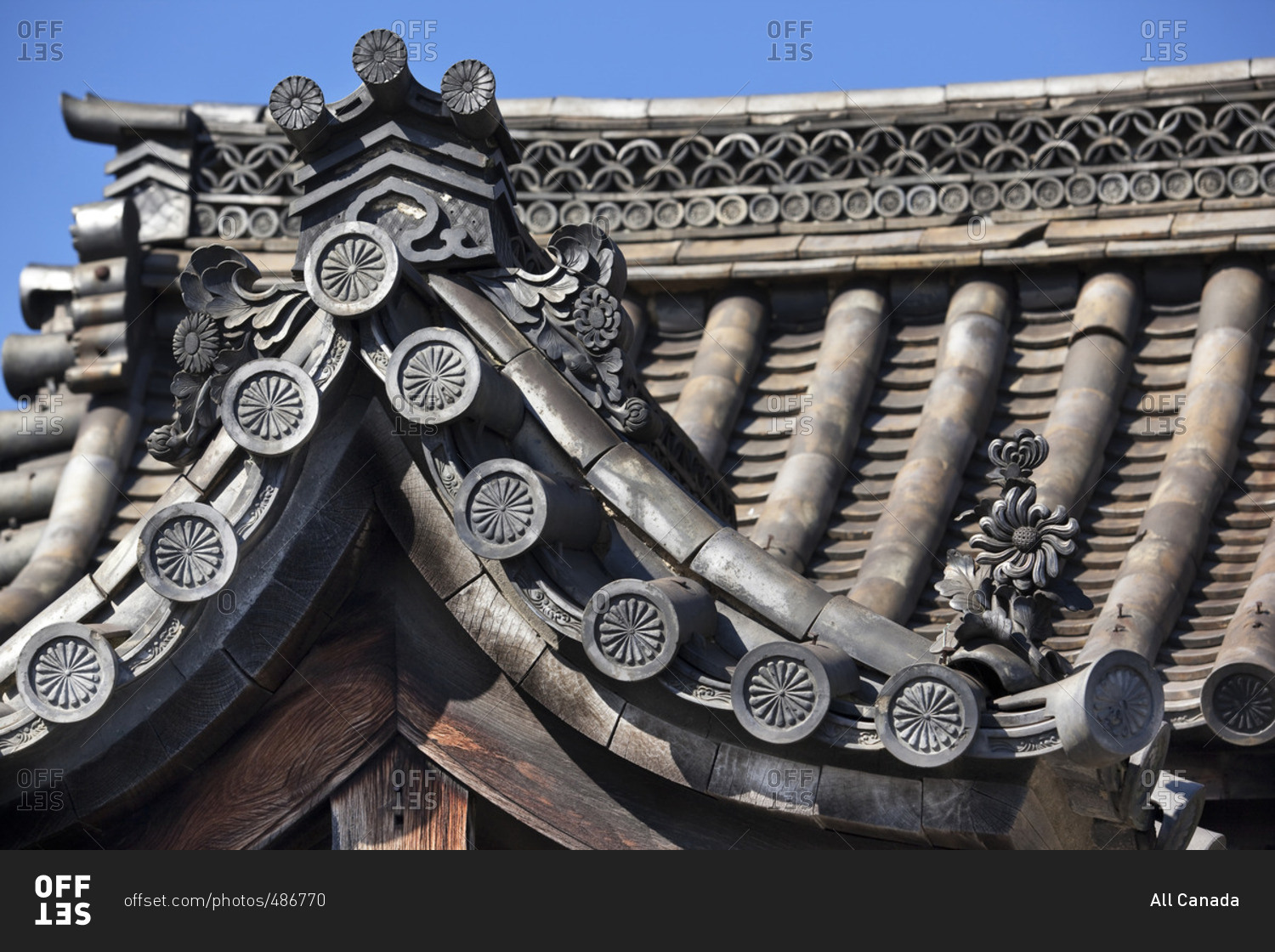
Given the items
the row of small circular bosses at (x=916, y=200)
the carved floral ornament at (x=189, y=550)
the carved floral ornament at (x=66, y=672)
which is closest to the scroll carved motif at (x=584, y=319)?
the carved floral ornament at (x=189, y=550)

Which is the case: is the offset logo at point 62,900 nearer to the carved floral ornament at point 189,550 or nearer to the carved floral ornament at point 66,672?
the carved floral ornament at point 66,672

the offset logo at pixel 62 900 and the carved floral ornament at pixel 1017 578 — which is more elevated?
the carved floral ornament at pixel 1017 578

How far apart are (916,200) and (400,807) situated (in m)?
5.56

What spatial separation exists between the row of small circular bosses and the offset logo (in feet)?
19.6

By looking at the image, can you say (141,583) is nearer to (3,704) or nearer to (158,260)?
(3,704)

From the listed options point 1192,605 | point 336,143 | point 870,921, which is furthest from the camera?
point 1192,605

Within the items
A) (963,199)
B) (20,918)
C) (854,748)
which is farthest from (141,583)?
(963,199)

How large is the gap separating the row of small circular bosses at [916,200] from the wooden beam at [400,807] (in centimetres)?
523

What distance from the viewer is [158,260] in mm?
9781

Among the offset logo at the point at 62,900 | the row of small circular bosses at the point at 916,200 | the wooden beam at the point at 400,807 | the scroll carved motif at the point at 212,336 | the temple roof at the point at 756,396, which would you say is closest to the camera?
the offset logo at the point at 62,900

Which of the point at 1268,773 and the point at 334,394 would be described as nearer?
the point at 334,394

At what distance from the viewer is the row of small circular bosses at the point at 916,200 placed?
30.6ft

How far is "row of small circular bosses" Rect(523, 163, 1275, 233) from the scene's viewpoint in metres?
9.31

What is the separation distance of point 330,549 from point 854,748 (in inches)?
61.4
